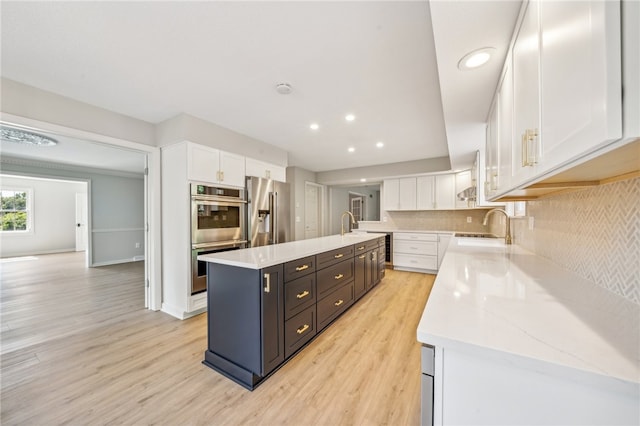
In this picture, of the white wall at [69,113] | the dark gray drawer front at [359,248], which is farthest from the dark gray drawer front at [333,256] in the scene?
the white wall at [69,113]

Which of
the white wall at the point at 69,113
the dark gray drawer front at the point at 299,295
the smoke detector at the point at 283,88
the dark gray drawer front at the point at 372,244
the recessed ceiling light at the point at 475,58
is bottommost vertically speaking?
the dark gray drawer front at the point at 299,295

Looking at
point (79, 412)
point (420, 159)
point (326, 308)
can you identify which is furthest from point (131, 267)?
point (420, 159)

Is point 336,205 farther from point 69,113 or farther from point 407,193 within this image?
→ point 69,113

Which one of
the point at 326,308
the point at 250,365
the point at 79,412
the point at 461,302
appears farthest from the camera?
the point at 326,308

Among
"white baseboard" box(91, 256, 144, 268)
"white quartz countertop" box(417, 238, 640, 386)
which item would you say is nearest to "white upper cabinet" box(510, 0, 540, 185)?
"white quartz countertop" box(417, 238, 640, 386)

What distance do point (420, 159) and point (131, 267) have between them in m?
7.16

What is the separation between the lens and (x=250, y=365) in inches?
68.3

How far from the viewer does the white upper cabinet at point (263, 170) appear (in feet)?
12.0

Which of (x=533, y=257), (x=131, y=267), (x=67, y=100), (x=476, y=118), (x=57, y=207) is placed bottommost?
(x=131, y=267)

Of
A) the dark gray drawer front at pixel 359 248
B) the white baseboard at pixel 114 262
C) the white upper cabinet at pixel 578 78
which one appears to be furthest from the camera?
the white baseboard at pixel 114 262

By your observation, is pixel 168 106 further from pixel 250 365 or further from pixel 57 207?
pixel 57 207

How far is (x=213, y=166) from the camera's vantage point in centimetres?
314

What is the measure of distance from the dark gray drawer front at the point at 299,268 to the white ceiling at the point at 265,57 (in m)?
1.63

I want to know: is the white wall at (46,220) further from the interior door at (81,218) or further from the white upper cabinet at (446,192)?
the white upper cabinet at (446,192)
